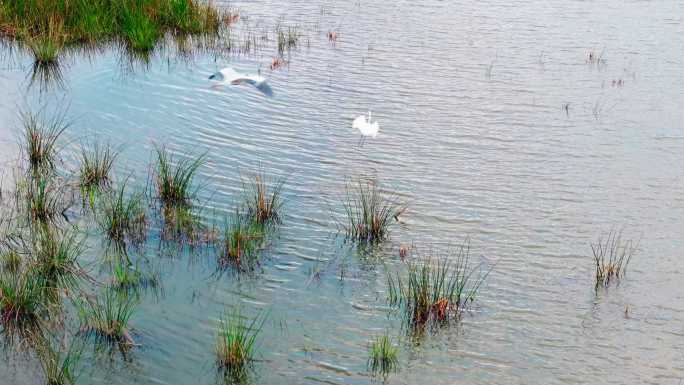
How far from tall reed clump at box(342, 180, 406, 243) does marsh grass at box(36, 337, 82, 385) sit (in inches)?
95.4

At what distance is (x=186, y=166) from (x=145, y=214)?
1189mm

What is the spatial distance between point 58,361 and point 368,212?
288cm

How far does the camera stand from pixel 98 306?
501cm

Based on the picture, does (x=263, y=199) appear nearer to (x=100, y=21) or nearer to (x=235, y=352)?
(x=235, y=352)

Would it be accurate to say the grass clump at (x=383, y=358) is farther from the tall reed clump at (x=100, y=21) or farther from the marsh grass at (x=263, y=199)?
the tall reed clump at (x=100, y=21)

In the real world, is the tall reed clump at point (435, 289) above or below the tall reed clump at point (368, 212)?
below

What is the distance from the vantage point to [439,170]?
8133mm

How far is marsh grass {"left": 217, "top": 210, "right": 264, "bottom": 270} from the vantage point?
5988mm

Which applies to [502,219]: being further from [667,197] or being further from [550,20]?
[550,20]

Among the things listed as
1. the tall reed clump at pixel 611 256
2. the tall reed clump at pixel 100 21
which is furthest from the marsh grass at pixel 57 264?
the tall reed clump at pixel 100 21

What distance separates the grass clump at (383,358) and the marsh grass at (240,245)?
1365mm

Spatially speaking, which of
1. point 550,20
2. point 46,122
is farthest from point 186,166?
point 550,20

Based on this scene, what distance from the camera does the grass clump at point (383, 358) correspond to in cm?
481

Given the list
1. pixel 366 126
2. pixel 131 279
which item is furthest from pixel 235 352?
pixel 366 126
